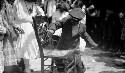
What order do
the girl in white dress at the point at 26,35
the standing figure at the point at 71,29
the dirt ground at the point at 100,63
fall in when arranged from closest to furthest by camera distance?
1. the girl in white dress at the point at 26,35
2. the standing figure at the point at 71,29
3. the dirt ground at the point at 100,63

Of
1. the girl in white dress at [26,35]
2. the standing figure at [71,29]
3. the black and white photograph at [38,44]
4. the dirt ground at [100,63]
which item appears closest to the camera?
the black and white photograph at [38,44]

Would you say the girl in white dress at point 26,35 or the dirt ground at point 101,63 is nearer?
the girl in white dress at point 26,35

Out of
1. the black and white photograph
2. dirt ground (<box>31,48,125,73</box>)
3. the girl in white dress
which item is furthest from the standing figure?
dirt ground (<box>31,48,125,73</box>)

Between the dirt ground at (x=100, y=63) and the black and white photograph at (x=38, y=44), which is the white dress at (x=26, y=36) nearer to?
the black and white photograph at (x=38, y=44)

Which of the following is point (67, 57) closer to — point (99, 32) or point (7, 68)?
point (7, 68)

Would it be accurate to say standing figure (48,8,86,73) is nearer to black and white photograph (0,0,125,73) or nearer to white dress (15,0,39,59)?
black and white photograph (0,0,125,73)

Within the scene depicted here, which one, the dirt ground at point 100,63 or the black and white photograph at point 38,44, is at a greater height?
the black and white photograph at point 38,44

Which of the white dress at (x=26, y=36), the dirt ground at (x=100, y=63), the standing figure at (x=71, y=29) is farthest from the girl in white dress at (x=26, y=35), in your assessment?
the dirt ground at (x=100, y=63)

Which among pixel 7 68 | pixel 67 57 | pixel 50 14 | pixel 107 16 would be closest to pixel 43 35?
pixel 50 14

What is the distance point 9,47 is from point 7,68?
0.75 metres

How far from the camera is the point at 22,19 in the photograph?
19.4ft

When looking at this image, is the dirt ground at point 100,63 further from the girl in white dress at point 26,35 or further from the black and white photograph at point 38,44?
the girl in white dress at point 26,35

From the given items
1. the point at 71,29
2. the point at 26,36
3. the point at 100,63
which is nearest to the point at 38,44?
the point at 26,36

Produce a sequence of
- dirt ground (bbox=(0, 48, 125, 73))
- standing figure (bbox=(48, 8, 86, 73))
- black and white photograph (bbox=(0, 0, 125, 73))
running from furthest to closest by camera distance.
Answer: dirt ground (bbox=(0, 48, 125, 73)) → standing figure (bbox=(48, 8, 86, 73)) → black and white photograph (bbox=(0, 0, 125, 73))
